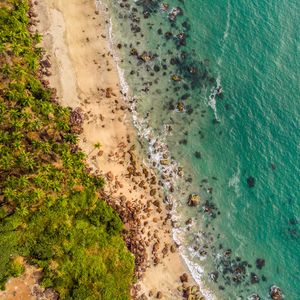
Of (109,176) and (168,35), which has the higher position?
(168,35)

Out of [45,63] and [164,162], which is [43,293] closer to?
[164,162]

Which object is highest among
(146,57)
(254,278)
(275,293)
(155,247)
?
(146,57)

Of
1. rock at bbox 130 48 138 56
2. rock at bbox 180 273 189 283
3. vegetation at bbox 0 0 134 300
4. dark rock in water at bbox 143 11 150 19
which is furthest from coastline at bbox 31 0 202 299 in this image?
dark rock in water at bbox 143 11 150 19

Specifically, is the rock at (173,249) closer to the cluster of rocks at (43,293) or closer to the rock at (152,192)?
the rock at (152,192)

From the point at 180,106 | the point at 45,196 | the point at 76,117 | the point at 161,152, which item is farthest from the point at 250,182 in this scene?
the point at 45,196

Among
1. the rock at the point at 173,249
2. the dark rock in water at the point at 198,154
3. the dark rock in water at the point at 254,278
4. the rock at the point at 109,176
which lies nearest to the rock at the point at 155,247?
the rock at the point at 173,249

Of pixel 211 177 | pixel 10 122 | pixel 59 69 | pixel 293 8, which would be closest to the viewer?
pixel 10 122

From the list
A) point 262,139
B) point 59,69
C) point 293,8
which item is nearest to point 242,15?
point 293,8

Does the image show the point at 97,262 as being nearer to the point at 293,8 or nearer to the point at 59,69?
the point at 59,69

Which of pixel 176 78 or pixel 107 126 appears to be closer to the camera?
pixel 107 126
